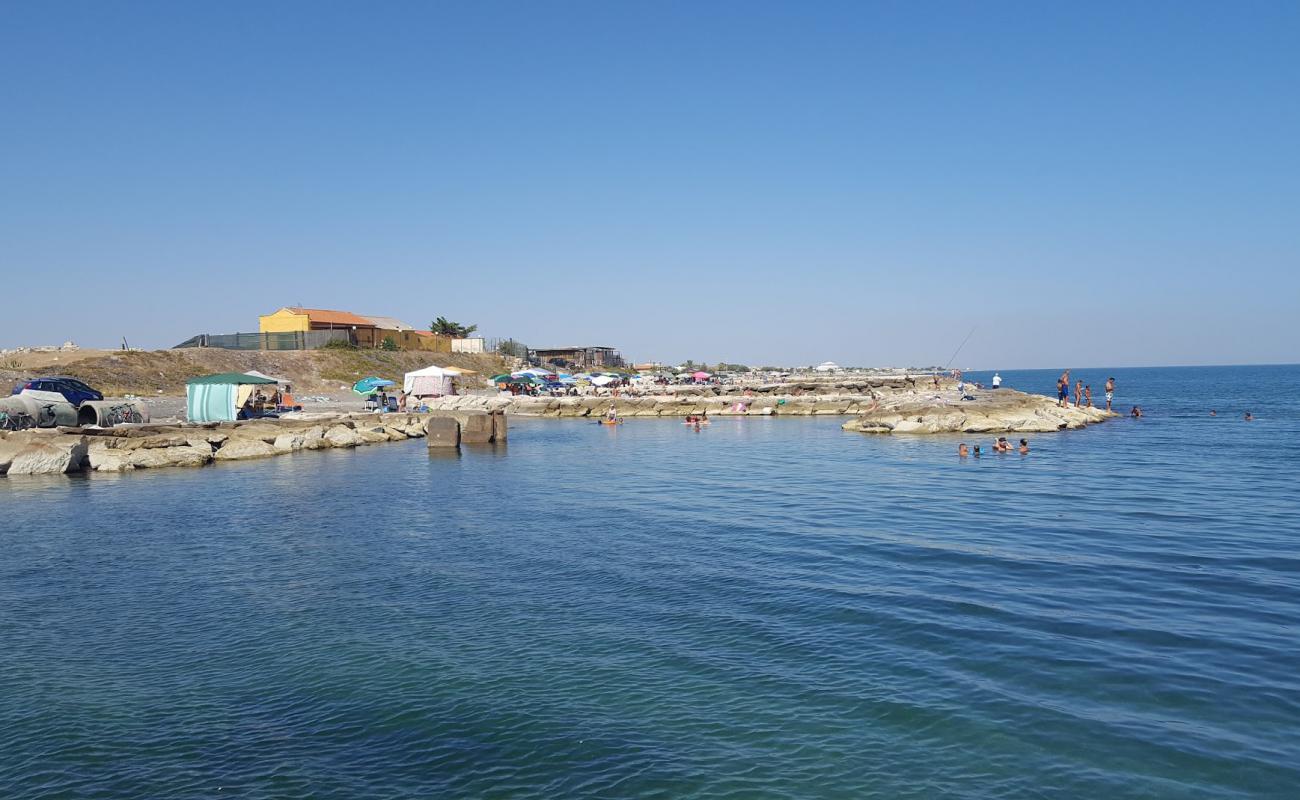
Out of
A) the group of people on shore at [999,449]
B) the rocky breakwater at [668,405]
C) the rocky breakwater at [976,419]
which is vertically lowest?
the group of people on shore at [999,449]

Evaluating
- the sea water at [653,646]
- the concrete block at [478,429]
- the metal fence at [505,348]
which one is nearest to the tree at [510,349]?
the metal fence at [505,348]

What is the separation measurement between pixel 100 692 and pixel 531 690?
5.34 m

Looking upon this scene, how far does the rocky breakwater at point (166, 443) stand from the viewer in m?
29.6

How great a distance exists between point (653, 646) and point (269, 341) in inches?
3059

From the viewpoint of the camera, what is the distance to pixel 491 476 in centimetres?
3023

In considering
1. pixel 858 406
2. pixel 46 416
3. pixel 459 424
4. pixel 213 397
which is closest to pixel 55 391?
pixel 46 416

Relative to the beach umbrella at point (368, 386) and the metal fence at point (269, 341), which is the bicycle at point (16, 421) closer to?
the beach umbrella at point (368, 386)

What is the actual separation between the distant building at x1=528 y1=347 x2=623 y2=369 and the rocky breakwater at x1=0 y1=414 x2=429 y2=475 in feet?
246

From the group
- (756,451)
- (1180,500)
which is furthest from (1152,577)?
(756,451)

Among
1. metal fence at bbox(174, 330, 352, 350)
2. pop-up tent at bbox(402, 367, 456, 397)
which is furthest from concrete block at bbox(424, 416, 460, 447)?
metal fence at bbox(174, 330, 352, 350)

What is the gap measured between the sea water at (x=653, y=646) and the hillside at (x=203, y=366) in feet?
124

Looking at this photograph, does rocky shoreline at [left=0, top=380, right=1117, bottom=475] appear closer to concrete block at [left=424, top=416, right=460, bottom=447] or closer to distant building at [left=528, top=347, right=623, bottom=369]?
concrete block at [left=424, top=416, right=460, bottom=447]

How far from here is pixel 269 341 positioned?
78.8 metres

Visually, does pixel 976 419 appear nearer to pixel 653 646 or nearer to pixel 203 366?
pixel 653 646
